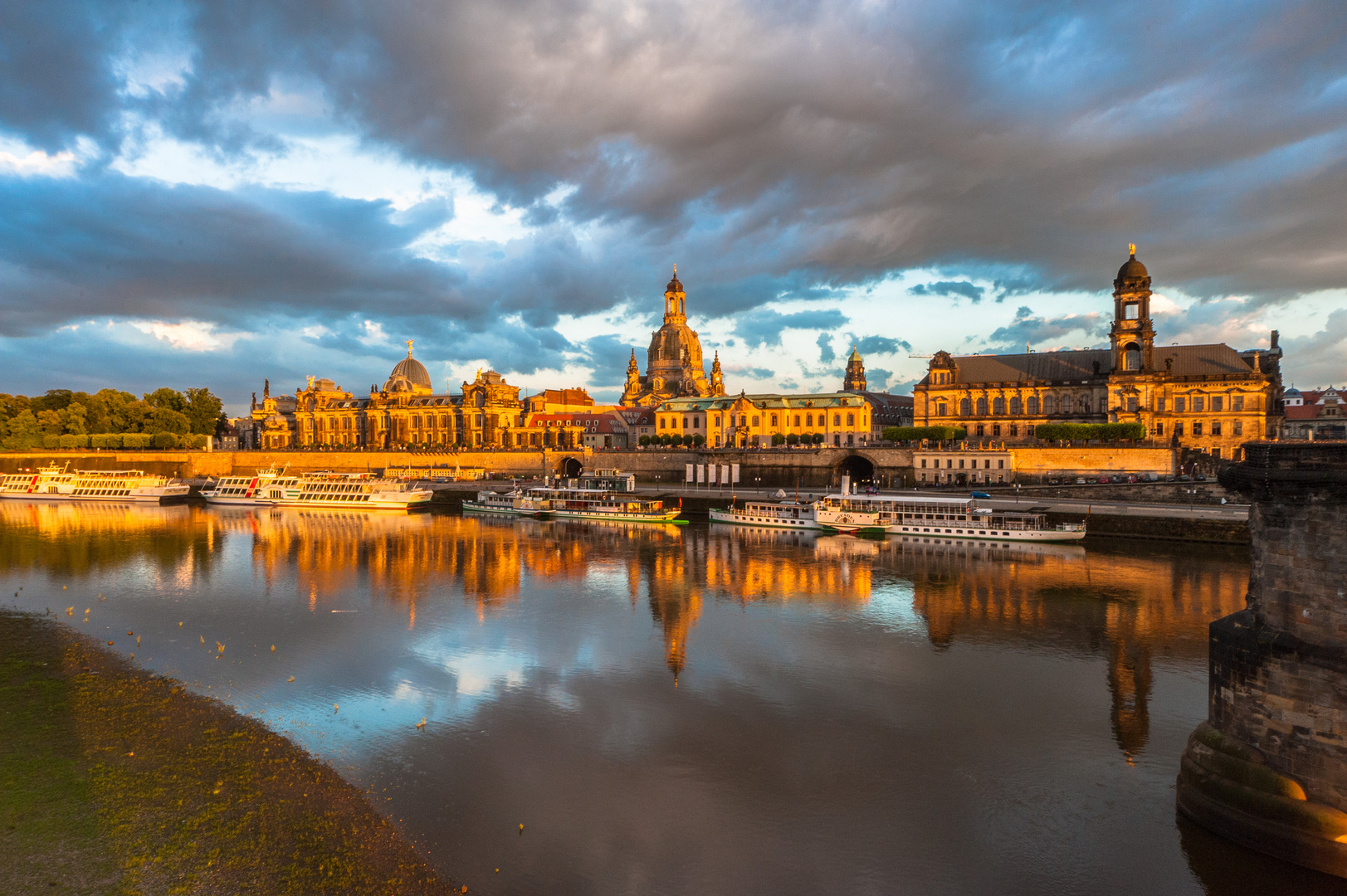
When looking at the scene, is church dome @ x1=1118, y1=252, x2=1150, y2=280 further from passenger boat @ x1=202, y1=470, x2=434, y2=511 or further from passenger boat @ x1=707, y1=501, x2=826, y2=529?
passenger boat @ x1=202, y1=470, x2=434, y2=511

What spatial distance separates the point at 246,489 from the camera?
74438 millimetres

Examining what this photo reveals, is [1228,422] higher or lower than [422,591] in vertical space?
higher

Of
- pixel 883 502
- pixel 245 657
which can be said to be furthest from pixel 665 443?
pixel 245 657

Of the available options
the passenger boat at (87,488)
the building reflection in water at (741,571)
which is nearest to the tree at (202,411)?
the passenger boat at (87,488)

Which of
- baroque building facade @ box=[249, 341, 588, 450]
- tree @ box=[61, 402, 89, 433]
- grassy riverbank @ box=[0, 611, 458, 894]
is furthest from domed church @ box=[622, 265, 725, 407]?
grassy riverbank @ box=[0, 611, 458, 894]

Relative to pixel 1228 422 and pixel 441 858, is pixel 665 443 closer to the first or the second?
pixel 1228 422

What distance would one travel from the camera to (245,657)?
21.2 meters

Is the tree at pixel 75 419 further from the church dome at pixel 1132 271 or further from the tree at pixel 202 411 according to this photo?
the church dome at pixel 1132 271

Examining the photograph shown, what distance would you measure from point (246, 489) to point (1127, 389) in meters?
82.6

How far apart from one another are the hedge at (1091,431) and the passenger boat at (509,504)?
42.3 meters

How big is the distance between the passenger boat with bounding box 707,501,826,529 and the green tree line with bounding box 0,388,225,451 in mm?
88281

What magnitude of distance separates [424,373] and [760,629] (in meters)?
110

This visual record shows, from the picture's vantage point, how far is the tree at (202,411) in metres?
115

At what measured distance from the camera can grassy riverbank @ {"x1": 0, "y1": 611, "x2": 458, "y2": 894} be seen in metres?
10.5
